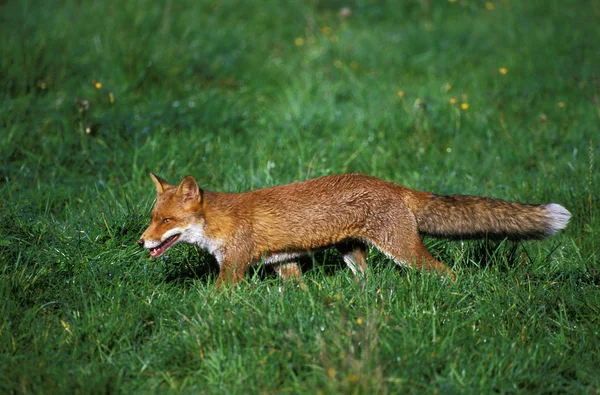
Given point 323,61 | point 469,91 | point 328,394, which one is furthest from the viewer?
point 323,61

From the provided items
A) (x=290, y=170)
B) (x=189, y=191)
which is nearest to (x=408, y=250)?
(x=189, y=191)

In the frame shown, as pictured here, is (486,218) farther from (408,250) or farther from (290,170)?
(290,170)

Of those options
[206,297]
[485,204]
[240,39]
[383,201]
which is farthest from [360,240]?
[240,39]

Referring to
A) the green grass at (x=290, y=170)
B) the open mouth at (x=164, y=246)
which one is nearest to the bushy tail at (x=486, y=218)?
the green grass at (x=290, y=170)

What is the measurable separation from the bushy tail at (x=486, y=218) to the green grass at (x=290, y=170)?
0.33 m

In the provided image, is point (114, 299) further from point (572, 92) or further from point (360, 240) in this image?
point (572, 92)

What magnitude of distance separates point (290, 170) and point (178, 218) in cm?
252

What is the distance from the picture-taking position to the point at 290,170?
7480 mm

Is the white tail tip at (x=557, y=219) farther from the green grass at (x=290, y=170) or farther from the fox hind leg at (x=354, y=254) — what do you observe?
the fox hind leg at (x=354, y=254)

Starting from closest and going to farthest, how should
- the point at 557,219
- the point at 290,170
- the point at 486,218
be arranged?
the point at 557,219, the point at 486,218, the point at 290,170

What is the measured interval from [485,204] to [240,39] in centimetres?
672

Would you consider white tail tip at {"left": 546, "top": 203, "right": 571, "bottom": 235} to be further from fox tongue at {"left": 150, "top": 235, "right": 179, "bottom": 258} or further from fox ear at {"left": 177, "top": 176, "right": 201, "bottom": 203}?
fox tongue at {"left": 150, "top": 235, "right": 179, "bottom": 258}

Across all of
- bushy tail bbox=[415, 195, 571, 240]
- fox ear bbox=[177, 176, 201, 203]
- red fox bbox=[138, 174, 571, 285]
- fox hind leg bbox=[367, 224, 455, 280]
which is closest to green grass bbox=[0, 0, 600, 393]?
fox hind leg bbox=[367, 224, 455, 280]

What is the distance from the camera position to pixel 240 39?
35.9 feet
